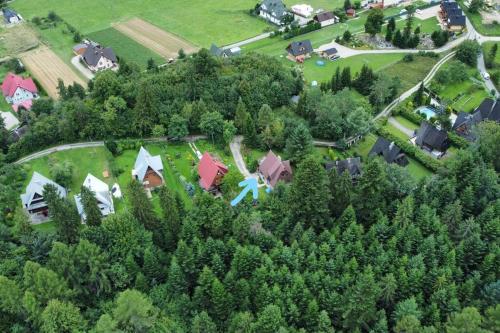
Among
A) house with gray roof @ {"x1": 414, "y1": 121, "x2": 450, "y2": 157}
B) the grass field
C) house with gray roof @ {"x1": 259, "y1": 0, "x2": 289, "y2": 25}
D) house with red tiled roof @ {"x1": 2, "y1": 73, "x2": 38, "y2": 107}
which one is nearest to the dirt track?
house with gray roof @ {"x1": 259, "y1": 0, "x2": 289, "y2": 25}

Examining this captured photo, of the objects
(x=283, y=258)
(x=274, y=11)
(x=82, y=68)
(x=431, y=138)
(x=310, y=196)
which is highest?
(x=310, y=196)

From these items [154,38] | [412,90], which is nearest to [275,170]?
[412,90]

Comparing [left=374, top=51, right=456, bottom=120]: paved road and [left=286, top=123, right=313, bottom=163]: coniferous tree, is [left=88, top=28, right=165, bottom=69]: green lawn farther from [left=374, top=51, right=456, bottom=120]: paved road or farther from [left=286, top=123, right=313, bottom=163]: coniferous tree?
[left=374, top=51, right=456, bottom=120]: paved road

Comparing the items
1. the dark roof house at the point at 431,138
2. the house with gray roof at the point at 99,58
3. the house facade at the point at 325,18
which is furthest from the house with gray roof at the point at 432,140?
the house with gray roof at the point at 99,58

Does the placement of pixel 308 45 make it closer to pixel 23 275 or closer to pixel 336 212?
pixel 336 212

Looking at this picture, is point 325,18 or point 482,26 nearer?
point 482,26

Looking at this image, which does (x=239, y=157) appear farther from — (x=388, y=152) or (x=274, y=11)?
(x=274, y=11)

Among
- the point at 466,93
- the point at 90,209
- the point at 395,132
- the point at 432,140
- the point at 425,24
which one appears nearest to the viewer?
the point at 90,209
